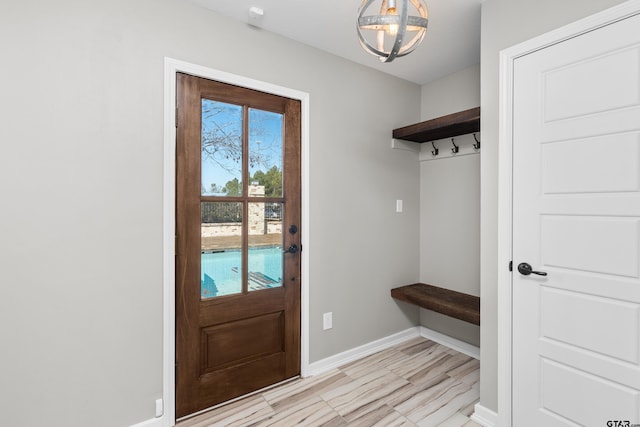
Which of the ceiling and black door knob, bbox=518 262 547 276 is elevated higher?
the ceiling

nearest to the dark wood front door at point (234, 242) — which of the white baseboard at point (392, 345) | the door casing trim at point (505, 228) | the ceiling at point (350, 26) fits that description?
the white baseboard at point (392, 345)

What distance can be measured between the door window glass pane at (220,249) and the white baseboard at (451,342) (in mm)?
2036

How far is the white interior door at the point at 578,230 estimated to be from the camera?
1378 millimetres

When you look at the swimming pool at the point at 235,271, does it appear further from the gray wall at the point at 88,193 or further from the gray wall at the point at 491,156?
the gray wall at the point at 491,156

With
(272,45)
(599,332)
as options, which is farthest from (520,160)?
(272,45)

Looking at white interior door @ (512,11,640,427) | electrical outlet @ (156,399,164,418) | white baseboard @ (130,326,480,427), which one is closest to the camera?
white interior door @ (512,11,640,427)

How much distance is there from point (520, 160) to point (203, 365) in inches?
88.6

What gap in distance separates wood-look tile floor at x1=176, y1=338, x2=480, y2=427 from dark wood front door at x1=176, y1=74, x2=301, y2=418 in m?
0.15

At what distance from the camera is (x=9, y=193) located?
57.4 inches

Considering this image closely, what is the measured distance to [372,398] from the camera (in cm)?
213

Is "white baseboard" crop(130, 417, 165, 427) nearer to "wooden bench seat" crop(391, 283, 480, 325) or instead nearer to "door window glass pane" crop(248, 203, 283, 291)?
"door window glass pane" crop(248, 203, 283, 291)

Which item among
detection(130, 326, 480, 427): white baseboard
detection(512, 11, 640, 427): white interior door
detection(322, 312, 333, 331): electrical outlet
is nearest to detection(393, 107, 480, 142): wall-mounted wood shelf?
detection(512, 11, 640, 427): white interior door

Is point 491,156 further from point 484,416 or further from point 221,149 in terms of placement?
point 221,149

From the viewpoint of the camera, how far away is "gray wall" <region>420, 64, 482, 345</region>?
9.01 feet
